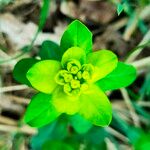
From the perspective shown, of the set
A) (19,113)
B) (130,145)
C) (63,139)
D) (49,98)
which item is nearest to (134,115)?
(130,145)

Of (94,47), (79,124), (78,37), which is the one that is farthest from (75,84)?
(94,47)

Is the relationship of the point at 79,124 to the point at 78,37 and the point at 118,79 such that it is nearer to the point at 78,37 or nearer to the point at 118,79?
the point at 118,79

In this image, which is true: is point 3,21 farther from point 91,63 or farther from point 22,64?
point 91,63

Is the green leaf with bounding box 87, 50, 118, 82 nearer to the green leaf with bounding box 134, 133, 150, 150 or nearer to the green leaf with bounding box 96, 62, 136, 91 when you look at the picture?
the green leaf with bounding box 96, 62, 136, 91

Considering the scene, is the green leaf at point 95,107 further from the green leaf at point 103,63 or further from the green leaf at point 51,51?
the green leaf at point 51,51

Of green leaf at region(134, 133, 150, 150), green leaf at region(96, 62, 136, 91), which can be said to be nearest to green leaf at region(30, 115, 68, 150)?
green leaf at region(134, 133, 150, 150)
